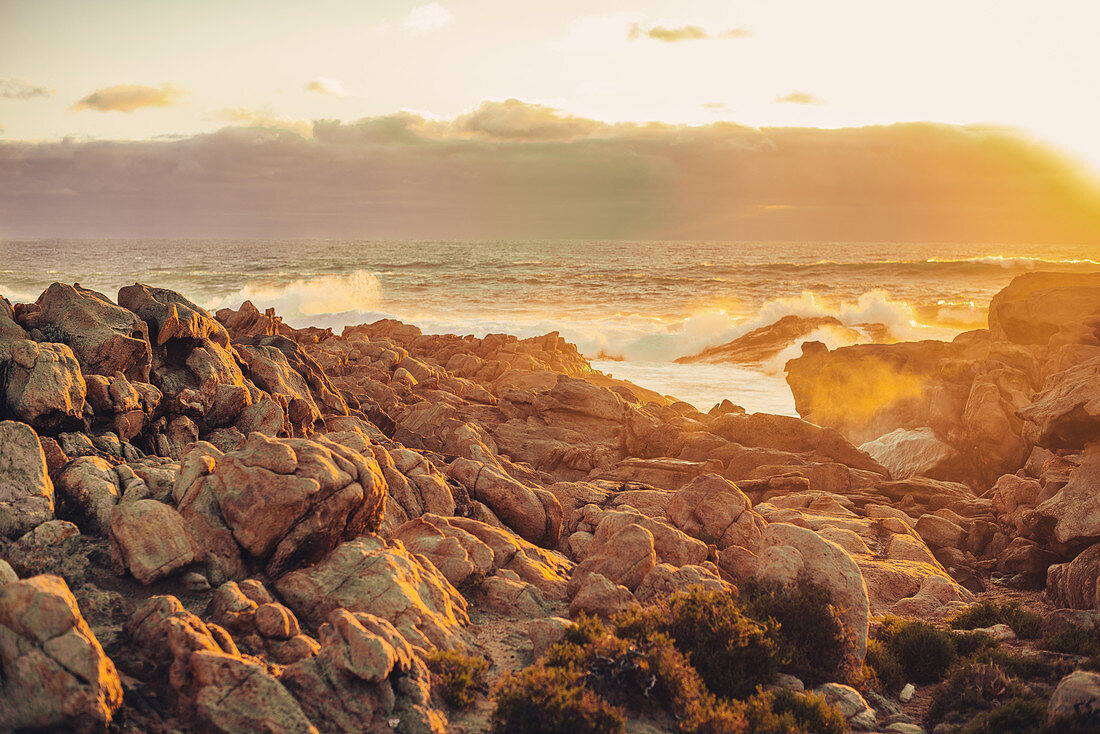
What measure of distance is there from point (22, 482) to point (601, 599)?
1006 centimetres

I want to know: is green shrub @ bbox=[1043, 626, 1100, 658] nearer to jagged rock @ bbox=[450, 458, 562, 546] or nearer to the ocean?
jagged rock @ bbox=[450, 458, 562, 546]

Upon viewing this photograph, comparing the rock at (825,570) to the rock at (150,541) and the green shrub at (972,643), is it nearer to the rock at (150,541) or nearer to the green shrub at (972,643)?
the green shrub at (972,643)

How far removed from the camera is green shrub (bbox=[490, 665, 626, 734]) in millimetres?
9156

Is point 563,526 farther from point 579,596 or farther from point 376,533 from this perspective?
point 376,533

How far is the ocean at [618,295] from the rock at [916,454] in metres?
11.6

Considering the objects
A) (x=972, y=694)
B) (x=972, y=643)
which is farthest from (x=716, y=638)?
(x=972, y=643)

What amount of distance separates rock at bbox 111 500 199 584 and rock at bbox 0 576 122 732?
2.35 metres

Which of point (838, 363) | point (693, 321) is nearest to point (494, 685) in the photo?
point (838, 363)

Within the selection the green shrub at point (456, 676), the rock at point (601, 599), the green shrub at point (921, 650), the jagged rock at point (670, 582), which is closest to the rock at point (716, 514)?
the jagged rock at point (670, 582)

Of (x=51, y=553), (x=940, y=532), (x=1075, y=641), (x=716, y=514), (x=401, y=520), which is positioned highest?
(x=51, y=553)

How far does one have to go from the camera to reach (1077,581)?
16.3 meters

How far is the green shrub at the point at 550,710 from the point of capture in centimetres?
916

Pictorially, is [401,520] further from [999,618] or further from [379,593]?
[999,618]

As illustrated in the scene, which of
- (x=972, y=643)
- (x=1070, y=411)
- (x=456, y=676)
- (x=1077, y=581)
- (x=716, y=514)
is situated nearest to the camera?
(x=456, y=676)
